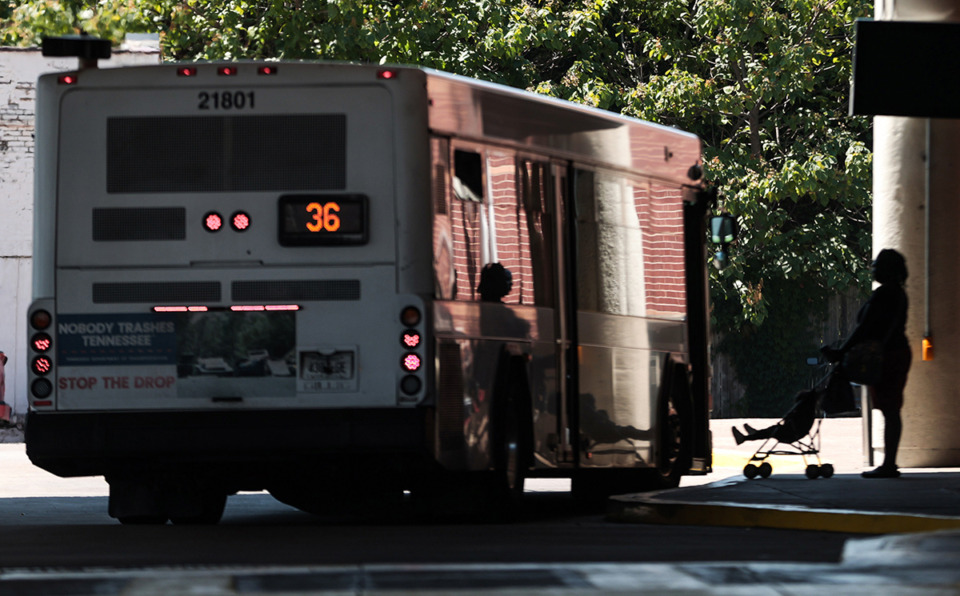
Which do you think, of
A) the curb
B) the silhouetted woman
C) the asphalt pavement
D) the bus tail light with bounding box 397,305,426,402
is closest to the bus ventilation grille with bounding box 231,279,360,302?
the bus tail light with bounding box 397,305,426,402

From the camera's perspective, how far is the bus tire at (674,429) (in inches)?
606

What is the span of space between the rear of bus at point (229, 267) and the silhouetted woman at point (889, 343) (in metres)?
4.58

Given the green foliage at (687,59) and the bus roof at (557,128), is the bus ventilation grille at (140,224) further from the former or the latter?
the green foliage at (687,59)

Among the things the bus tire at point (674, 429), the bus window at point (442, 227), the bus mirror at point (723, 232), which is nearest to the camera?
the bus window at point (442, 227)

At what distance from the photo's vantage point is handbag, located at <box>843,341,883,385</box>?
14.6 metres

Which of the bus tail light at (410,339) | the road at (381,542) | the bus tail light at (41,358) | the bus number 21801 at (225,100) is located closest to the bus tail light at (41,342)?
the bus tail light at (41,358)

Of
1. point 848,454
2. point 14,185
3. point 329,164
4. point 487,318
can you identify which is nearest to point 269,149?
point 329,164

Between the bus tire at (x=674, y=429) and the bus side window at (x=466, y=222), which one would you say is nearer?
the bus side window at (x=466, y=222)

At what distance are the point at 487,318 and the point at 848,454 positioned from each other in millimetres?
9911

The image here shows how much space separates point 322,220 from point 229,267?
24.3 inches

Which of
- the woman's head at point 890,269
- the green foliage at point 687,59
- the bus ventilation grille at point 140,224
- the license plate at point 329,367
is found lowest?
the license plate at point 329,367

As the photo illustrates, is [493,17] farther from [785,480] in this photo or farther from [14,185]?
[785,480]

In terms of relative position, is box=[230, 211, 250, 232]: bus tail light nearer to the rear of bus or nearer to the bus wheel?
the rear of bus

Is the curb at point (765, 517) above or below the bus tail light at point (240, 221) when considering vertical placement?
below
